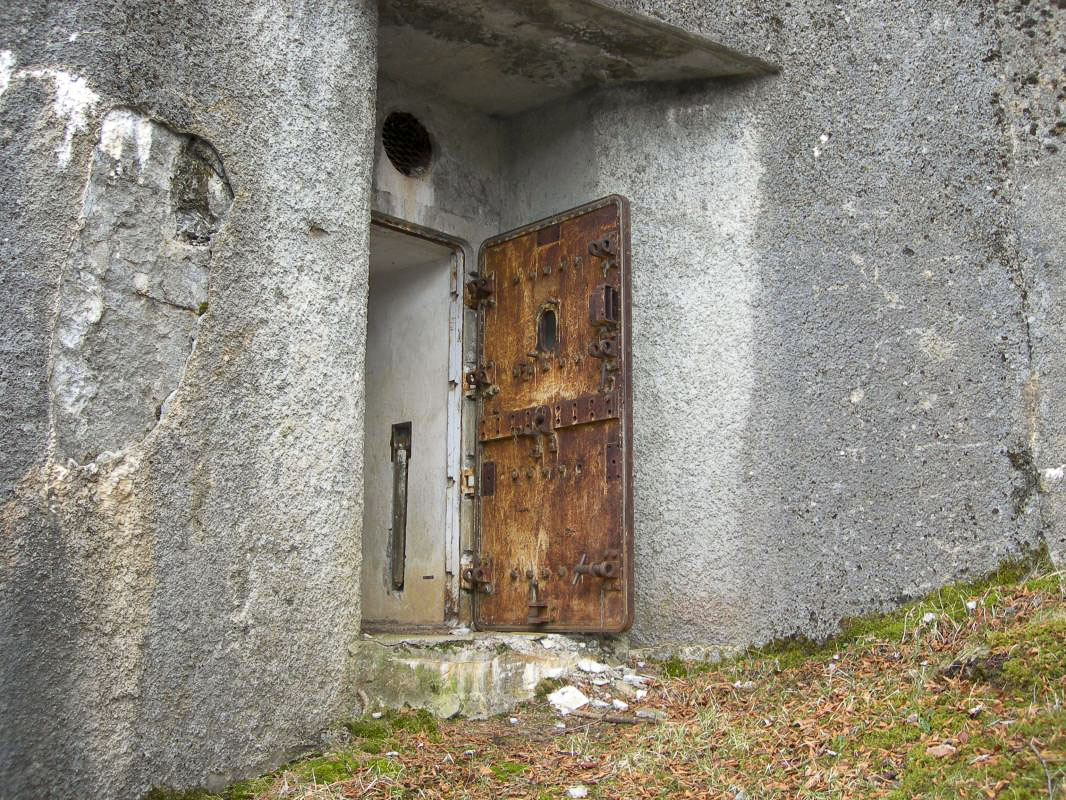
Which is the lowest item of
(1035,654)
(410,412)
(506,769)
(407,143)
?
(506,769)

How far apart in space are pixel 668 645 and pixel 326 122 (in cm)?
253

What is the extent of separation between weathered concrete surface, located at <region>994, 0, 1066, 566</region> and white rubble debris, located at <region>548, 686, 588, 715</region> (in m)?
1.81

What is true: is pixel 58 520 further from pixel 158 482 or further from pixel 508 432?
pixel 508 432

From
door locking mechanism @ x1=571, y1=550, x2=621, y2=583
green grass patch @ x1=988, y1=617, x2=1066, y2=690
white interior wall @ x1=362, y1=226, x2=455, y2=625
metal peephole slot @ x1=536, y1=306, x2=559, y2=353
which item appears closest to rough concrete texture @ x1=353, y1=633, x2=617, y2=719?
door locking mechanism @ x1=571, y1=550, x2=621, y2=583

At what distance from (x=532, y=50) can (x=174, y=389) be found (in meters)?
2.35

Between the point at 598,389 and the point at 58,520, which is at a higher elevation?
the point at 598,389

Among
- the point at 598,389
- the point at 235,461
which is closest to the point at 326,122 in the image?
the point at 235,461

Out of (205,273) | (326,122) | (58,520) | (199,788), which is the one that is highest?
(326,122)

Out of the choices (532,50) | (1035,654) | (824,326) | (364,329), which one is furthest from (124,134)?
(1035,654)

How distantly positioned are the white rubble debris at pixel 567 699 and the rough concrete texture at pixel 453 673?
0.09 metres

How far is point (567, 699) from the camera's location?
4047 millimetres

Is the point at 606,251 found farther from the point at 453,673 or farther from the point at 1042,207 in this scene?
the point at 453,673

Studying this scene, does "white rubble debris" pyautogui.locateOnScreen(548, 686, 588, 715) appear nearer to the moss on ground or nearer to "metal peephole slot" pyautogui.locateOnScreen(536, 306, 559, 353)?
the moss on ground

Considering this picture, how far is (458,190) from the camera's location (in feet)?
17.5
